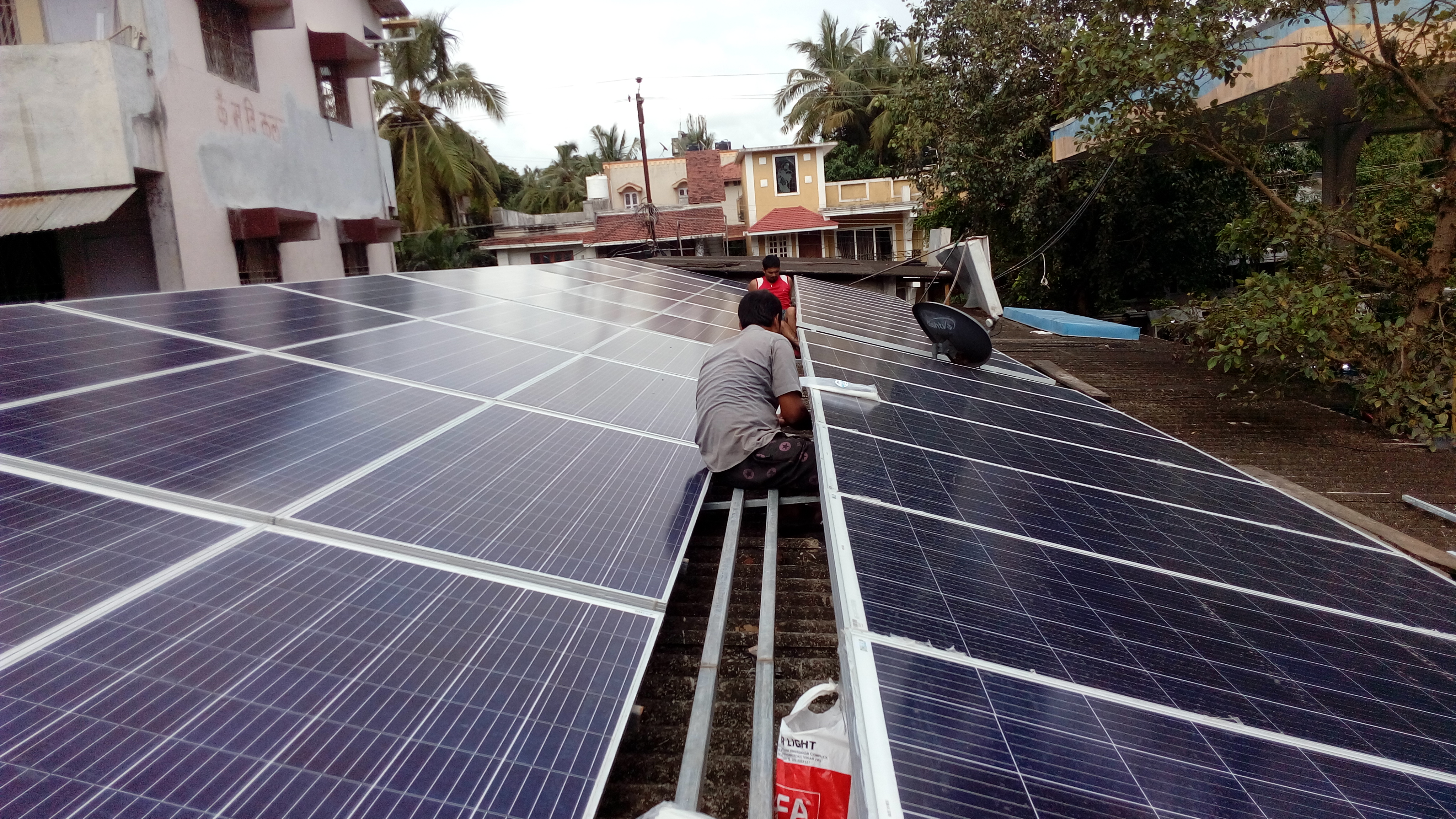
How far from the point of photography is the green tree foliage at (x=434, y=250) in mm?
36062

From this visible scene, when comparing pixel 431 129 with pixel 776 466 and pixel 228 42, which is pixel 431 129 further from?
pixel 776 466

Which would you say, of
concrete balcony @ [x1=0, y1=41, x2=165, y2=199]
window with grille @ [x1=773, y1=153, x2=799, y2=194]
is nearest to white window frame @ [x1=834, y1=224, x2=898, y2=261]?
window with grille @ [x1=773, y1=153, x2=799, y2=194]

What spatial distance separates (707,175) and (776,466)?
141 feet

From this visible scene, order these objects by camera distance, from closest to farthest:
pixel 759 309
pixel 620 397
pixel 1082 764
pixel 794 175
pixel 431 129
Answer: pixel 1082 764, pixel 759 309, pixel 620 397, pixel 431 129, pixel 794 175

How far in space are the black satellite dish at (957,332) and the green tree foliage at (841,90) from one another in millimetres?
42761

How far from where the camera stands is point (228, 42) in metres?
16.8

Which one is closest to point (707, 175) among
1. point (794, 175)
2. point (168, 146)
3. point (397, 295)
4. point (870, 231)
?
point (794, 175)

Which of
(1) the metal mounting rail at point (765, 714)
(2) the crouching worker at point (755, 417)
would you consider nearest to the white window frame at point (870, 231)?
(2) the crouching worker at point (755, 417)

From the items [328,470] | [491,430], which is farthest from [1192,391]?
[328,470]

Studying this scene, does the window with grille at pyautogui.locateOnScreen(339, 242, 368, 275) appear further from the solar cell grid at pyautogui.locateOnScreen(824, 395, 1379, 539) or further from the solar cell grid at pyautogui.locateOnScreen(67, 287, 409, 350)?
the solar cell grid at pyautogui.locateOnScreen(824, 395, 1379, 539)

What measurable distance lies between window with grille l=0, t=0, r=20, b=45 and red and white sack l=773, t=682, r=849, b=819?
735 inches

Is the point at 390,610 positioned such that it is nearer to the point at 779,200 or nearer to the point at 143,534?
the point at 143,534

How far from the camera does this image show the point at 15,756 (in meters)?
1.67

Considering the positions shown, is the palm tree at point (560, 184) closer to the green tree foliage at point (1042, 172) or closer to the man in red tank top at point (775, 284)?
the green tree foliage at point (1042, 172)
